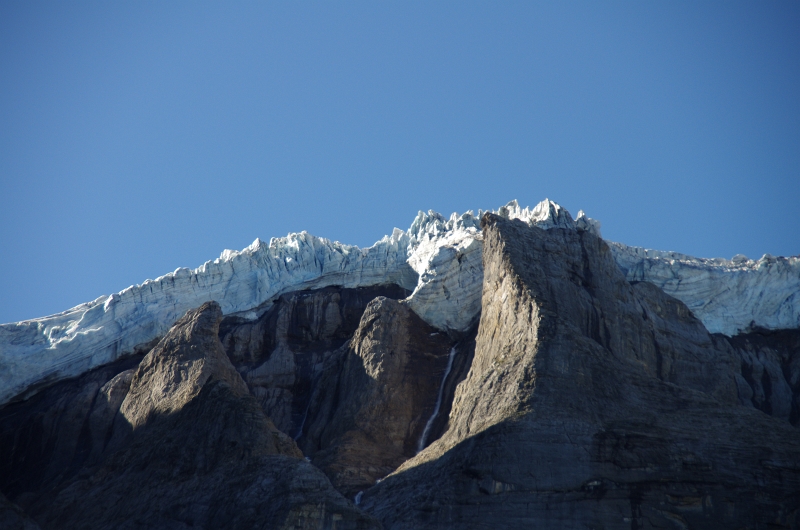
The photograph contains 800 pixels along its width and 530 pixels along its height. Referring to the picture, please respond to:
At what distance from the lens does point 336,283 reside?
292 feet

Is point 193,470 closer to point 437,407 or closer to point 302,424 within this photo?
point 437,407

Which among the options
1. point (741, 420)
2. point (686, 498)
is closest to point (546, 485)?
point (686, 498)

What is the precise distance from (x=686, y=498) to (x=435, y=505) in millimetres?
10965

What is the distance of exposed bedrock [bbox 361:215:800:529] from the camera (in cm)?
4828

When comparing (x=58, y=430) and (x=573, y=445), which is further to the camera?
(x=58, y=430)

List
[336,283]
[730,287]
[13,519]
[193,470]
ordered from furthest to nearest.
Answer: [336,283] → [730,287] → [193,470] → [13,519]

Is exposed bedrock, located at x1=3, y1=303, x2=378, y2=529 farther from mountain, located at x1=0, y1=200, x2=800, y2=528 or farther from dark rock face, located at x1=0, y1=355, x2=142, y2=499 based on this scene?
dark rock face, located at x1=0, y1=355, x2=142, y2=499

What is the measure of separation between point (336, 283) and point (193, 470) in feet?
117

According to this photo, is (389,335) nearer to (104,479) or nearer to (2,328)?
(104,479)

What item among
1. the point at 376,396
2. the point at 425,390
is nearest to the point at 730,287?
the point at 425,390

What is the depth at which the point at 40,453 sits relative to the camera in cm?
7588

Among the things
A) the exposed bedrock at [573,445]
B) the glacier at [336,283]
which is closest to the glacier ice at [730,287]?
the glacier at [336,283]

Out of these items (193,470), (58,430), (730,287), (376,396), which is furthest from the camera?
(730,287)

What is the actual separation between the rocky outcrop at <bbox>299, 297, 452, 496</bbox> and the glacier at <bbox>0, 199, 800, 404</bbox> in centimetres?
426
